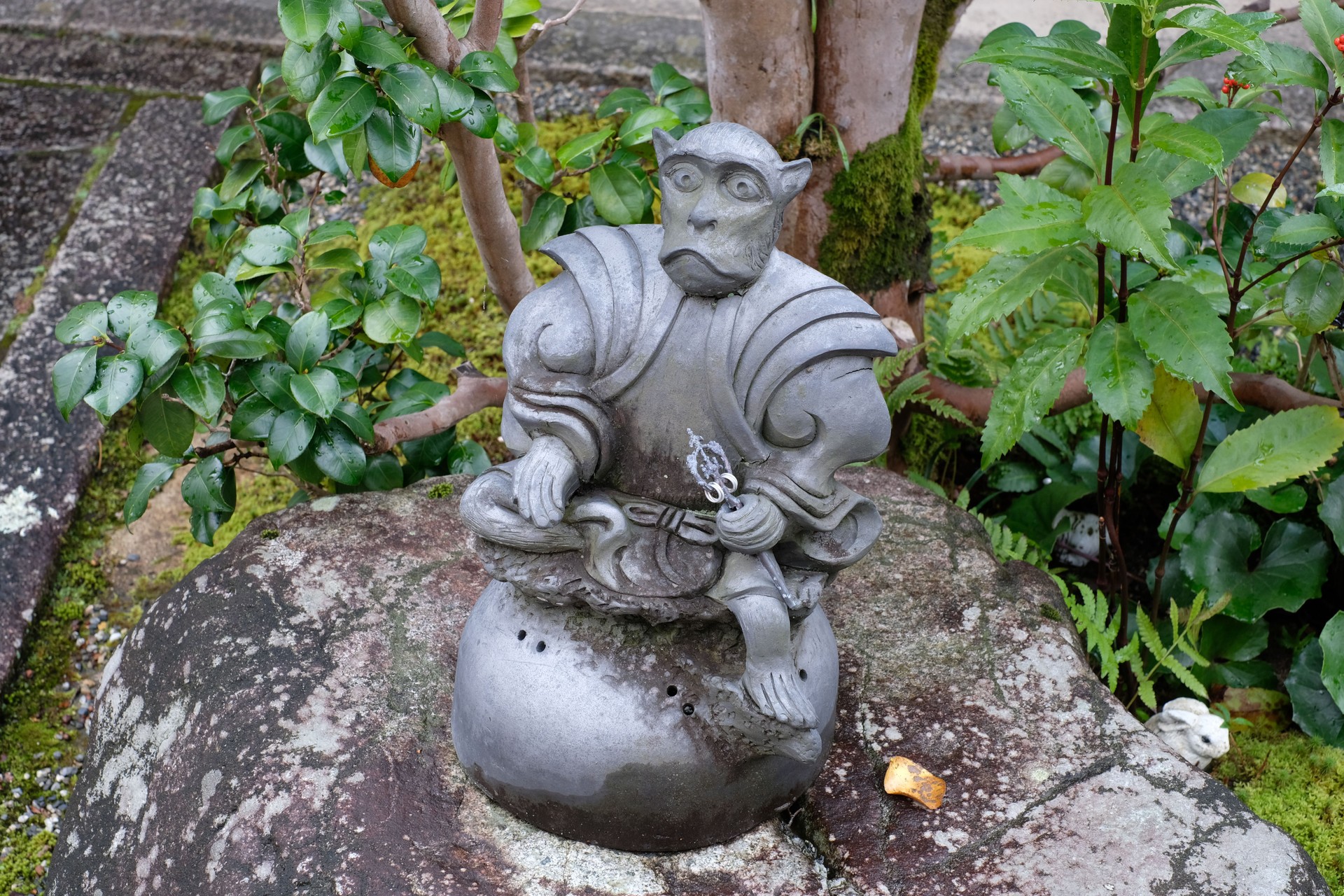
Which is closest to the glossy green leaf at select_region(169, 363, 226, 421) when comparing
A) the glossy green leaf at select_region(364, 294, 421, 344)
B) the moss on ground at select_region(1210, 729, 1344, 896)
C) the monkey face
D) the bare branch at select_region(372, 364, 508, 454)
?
the glossy green leaf at select_region(364, 294, 421, 344)

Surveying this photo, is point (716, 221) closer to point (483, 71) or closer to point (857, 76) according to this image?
point (483, 71)

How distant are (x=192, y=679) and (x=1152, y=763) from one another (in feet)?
7.09

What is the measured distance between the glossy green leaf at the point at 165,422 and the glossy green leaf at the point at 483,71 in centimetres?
108

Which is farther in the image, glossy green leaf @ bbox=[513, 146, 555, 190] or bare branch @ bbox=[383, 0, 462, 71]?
glossy green leaf @ bbox=[513, 146, 555, 190]

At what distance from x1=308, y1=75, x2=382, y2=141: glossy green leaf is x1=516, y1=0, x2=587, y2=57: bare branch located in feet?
2.13

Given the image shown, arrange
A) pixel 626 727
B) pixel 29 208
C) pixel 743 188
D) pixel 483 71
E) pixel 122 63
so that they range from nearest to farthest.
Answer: pixel 743 188 → pixel 626 727 → pixel 483 71 → pixel 29 208 → pixel 122 63

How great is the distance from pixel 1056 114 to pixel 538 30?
1430mm

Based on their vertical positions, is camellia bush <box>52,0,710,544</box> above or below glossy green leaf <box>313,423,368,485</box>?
above

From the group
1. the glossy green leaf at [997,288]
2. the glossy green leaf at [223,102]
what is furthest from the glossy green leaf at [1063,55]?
the glossy green leaf at [223,102]

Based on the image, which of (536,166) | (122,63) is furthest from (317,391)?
(122,63)

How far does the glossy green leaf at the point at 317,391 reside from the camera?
3.11m

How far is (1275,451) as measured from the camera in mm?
3256

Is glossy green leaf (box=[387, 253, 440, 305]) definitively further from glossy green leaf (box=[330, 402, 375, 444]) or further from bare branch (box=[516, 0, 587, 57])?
bare branch (box=[516, 0, 587, 57])

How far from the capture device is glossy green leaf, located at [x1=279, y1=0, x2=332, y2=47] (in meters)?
2.71
